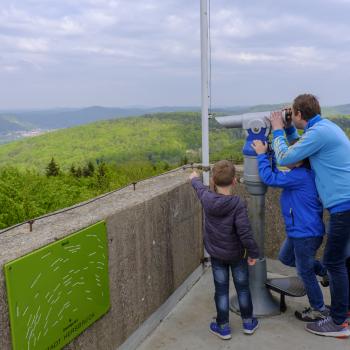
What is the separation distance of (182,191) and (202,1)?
60.7 inches

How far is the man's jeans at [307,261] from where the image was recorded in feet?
9.48

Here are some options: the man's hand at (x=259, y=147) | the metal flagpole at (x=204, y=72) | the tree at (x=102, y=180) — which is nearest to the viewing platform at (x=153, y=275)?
the metal flagpole at (x=204, y=72)

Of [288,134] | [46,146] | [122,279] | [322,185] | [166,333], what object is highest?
[288,134]

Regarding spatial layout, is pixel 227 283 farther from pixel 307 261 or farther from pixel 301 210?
pixel 301 210

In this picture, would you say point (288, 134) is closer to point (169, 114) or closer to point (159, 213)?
point (159, 213)

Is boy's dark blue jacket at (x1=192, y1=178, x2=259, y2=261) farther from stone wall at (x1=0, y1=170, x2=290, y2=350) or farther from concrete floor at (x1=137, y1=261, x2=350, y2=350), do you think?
concrete floor at (x1=137, y1=261, x2=350, y2=350)

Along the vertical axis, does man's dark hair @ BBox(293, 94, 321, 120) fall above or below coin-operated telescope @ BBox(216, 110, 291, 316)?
above

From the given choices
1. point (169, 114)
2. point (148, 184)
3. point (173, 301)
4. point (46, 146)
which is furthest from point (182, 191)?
point (169, 114)

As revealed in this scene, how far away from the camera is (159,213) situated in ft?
10.5

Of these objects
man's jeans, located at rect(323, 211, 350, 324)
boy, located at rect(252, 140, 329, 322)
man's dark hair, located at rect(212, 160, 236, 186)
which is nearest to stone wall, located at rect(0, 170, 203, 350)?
man's dark hair, located at rect(212, 160, 236, 186)

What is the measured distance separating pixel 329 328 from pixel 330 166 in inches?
46.3

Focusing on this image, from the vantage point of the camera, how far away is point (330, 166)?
8.93 ft

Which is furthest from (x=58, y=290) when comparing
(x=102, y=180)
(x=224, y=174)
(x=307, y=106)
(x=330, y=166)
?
(x=102, y=180)

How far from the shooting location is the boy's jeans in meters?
2.98
